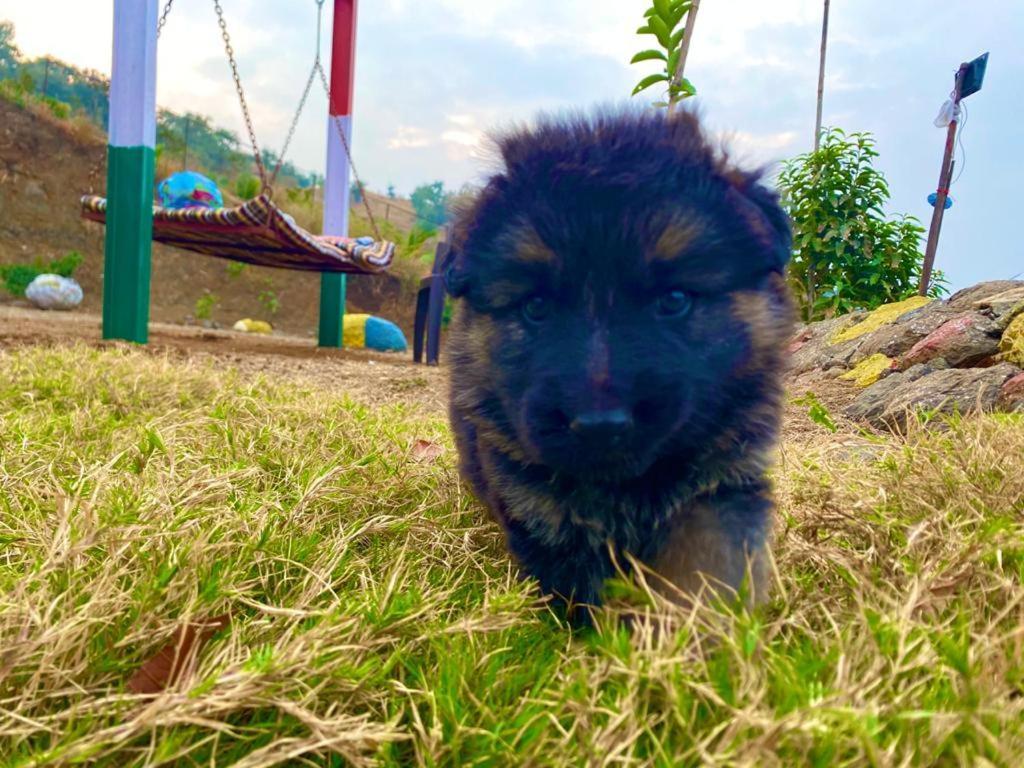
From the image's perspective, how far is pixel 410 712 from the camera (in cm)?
141

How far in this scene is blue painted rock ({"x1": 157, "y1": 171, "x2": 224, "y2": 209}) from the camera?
1088cm

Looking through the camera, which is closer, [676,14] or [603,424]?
[603,424]

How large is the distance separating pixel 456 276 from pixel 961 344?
430 cm

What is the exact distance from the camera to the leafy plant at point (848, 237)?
303 inches

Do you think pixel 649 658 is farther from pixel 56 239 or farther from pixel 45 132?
pixel 45 132

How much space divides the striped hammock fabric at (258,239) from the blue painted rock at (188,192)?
1.28 metres

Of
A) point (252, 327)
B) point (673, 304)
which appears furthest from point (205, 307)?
point (673, 304)

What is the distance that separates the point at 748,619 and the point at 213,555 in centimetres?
122

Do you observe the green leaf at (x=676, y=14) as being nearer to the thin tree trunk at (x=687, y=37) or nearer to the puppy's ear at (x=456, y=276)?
the thin tree trunk at (x=687, y=37)

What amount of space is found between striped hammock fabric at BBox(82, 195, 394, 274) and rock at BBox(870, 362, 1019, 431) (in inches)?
238

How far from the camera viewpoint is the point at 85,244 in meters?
19.5

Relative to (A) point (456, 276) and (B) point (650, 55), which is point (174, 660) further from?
(B) point (650, 55)

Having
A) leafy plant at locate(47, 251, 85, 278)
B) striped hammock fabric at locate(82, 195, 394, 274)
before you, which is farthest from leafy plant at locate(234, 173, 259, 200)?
striped hammock fabric at locate(82, 195, 394, 274)

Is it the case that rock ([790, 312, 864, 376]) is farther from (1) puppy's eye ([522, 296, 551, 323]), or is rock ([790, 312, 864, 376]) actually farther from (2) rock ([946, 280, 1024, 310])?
(1) puppy's eye ([522, 296, 551, 323])
